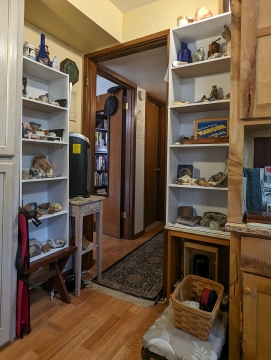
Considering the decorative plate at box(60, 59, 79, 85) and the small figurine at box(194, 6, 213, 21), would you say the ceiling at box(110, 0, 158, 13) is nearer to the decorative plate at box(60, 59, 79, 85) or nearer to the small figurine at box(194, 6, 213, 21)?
the small figurine at box(194, 6, 213, 21)

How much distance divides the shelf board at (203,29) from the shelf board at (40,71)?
0.96m

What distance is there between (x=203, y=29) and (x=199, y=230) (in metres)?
1.46

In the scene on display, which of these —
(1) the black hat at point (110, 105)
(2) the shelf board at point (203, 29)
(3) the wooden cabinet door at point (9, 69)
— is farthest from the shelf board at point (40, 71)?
(1) the black hat at point (110, 105)

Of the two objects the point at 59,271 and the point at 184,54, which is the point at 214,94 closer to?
the point at 184,54

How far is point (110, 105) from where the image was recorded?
339 cm

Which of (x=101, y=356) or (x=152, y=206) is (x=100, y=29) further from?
(x=152, y=206)

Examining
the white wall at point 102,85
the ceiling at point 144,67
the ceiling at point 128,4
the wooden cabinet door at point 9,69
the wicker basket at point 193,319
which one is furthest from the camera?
the white wall at point 102,85

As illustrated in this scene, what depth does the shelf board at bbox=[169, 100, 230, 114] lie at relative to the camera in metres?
1.60

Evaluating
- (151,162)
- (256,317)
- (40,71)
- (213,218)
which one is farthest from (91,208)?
(151,162)

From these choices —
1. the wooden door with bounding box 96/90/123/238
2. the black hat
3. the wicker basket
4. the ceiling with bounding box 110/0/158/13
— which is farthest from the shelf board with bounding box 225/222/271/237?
the black hat

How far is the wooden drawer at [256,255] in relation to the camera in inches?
37.9

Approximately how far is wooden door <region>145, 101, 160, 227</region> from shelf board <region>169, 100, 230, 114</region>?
198cm

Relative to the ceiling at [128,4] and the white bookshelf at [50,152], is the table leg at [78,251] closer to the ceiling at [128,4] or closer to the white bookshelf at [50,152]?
the white bookshelf at [50,152]

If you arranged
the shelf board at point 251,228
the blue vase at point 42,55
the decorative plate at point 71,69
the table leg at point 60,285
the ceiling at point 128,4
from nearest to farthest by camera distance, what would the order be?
the shelf board at point 251,228
the blue vase at point 42,55
the table leg at point 60,285
the ceiling at point 128,4
the decorative plate at point 71,69
